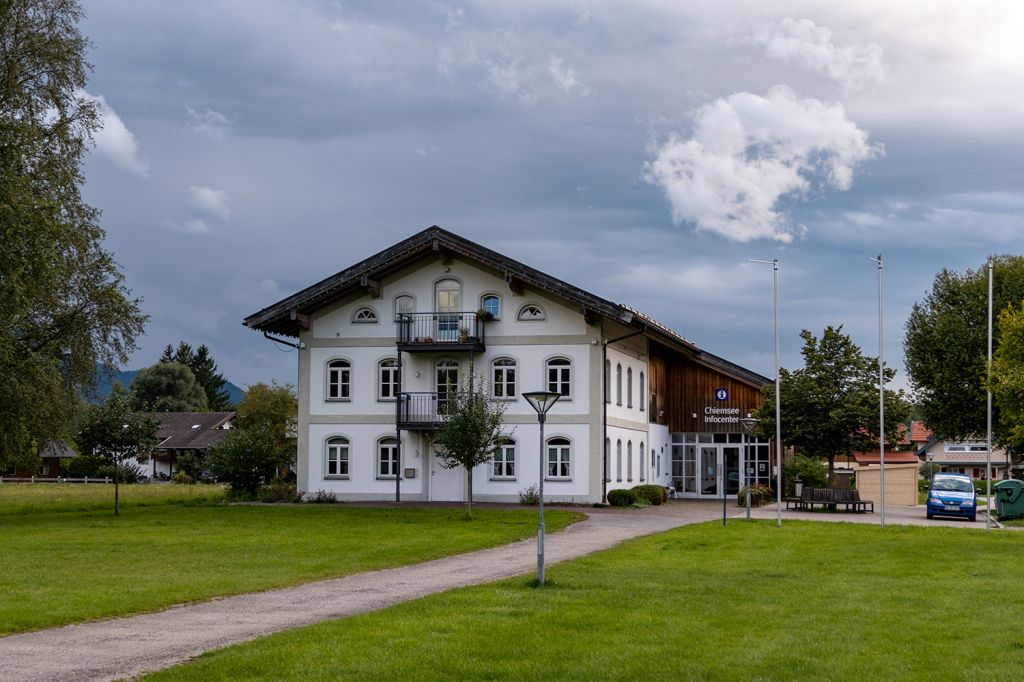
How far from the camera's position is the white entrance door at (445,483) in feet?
143

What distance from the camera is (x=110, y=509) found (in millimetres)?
40656

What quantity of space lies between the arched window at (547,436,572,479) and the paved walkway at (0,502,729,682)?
18415mm

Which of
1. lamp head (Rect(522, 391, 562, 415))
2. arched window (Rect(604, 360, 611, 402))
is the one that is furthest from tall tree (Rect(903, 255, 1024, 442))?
lamp head (Rect(522, 391, 562, 415))

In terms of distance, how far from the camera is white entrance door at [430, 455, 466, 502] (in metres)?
43.6

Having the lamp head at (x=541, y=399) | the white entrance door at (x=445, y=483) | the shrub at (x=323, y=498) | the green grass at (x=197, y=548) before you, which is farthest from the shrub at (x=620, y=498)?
the lamp head at (x=541, y=399)

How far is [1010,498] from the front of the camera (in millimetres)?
38281

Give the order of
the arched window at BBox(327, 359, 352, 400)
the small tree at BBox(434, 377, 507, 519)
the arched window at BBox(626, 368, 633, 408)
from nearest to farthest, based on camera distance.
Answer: the small tree at BBox(434, 377, 507, 519) → the arched window at BBox(327, 359, 352, 400) → the arched window at BBox(626, 368, 633, 408)

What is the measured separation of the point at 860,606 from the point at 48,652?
9.49m

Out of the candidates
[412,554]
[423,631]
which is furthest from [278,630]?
[412,554]

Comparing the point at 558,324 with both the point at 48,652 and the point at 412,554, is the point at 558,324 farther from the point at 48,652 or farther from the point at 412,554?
the point at 48,652

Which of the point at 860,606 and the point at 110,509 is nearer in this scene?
the point at 860,606

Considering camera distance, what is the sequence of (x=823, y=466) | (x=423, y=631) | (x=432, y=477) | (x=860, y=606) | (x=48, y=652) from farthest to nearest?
(x=823, y=466) → (x=432, y=477) → (x=860, y=606) → (x=423, y=631) → (x=48, y=652)

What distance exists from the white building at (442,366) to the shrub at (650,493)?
883 millimetres

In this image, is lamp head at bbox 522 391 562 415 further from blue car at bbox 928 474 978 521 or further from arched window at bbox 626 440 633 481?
arched window at bbox 626 440 633 481
